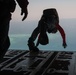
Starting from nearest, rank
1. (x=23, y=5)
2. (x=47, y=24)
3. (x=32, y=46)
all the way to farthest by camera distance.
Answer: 1. (x=23, y=5)
2. (x=47, y=24)
3. (x=32, y=46)

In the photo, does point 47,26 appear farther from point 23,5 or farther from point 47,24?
point 23,5

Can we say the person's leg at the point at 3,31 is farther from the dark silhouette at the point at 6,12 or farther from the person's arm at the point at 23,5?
the person's arm at the point at 23,5

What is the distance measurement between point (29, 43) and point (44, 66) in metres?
2.33

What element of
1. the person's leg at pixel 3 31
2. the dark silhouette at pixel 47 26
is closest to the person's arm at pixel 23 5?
the person's leg at pixel 3 31

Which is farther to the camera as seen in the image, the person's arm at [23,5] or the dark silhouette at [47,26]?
the dark silhouette at [47,26]

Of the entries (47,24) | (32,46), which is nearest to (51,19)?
(47,24)

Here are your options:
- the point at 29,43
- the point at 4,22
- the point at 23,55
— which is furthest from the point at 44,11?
the point at 4,22

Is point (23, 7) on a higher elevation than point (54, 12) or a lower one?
higher

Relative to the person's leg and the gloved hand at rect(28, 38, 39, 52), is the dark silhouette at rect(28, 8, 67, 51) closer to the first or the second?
the gloved hand at rect(28, 38, 39, 52)

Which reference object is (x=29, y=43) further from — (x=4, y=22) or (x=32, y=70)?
(x=4, y=22)

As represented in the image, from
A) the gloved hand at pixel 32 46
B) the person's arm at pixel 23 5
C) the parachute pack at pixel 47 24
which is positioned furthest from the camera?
the gloved hand at pixel 32 46

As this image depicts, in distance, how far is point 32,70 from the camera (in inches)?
205

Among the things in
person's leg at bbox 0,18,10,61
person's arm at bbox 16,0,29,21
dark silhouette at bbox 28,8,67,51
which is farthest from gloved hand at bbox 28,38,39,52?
person's arm at bbox 16,0,29,21

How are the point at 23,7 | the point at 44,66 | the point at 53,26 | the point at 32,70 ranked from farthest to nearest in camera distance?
the point at 53,26
the point at 44,66
the point at 32,70
the point at 23,7
